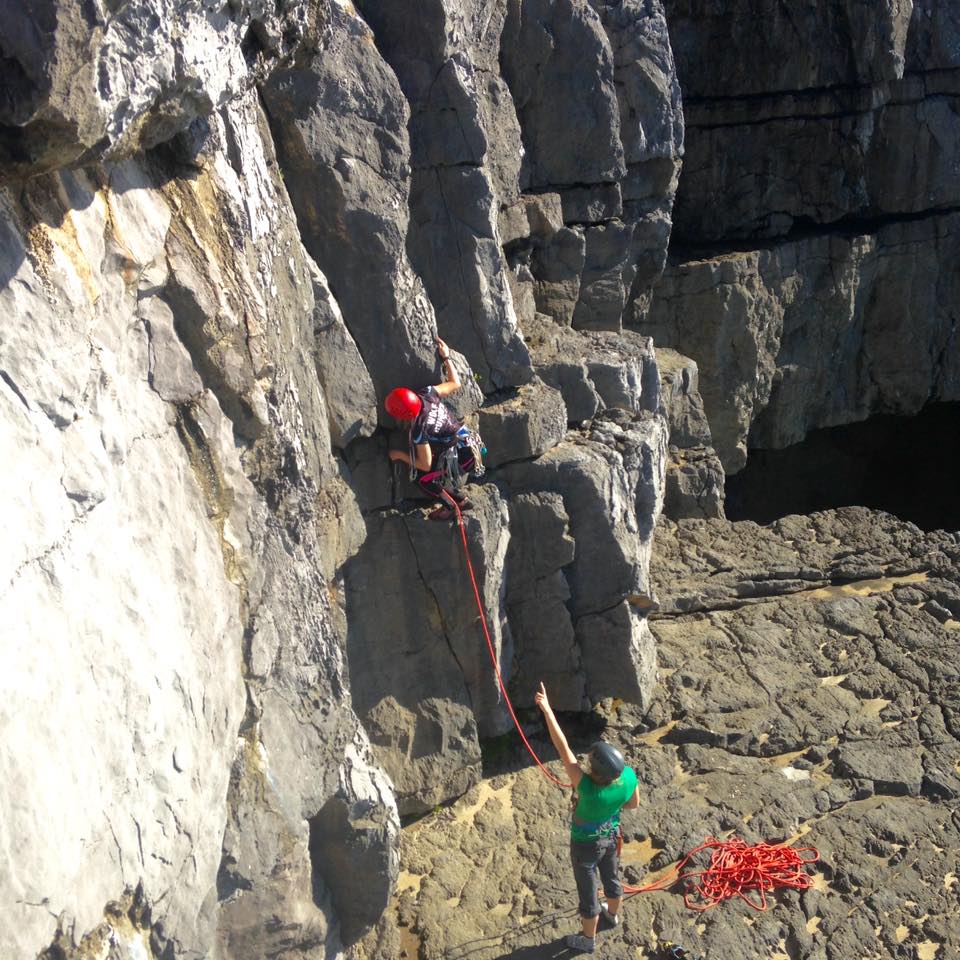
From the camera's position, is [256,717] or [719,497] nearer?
[256,717]

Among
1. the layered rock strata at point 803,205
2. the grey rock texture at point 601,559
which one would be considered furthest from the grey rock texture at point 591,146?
the layered rock strata at point 803,205

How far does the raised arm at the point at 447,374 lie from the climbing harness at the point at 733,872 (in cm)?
79

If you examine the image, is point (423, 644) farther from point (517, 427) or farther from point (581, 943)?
point (581, 943)

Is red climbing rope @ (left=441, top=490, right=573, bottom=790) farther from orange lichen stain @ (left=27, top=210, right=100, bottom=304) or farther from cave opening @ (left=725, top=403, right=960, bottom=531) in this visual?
cave opening @ (left=725, top=403, right=960, bottom=531)

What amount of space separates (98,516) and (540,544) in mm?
5286

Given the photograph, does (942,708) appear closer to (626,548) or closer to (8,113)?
(626,548)

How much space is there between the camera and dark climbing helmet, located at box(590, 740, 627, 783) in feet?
21.1

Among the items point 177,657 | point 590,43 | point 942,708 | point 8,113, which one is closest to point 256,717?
point 177,657

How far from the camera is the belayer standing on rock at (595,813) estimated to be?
650 centimetres

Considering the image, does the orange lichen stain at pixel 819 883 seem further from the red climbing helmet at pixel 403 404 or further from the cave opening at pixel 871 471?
the cave opening at pixel 871 471

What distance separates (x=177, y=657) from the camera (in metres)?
4.58

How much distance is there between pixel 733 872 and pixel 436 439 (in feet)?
12.6

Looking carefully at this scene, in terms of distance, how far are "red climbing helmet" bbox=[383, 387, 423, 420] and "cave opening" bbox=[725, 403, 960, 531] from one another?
12.6 meters

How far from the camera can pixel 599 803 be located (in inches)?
259
